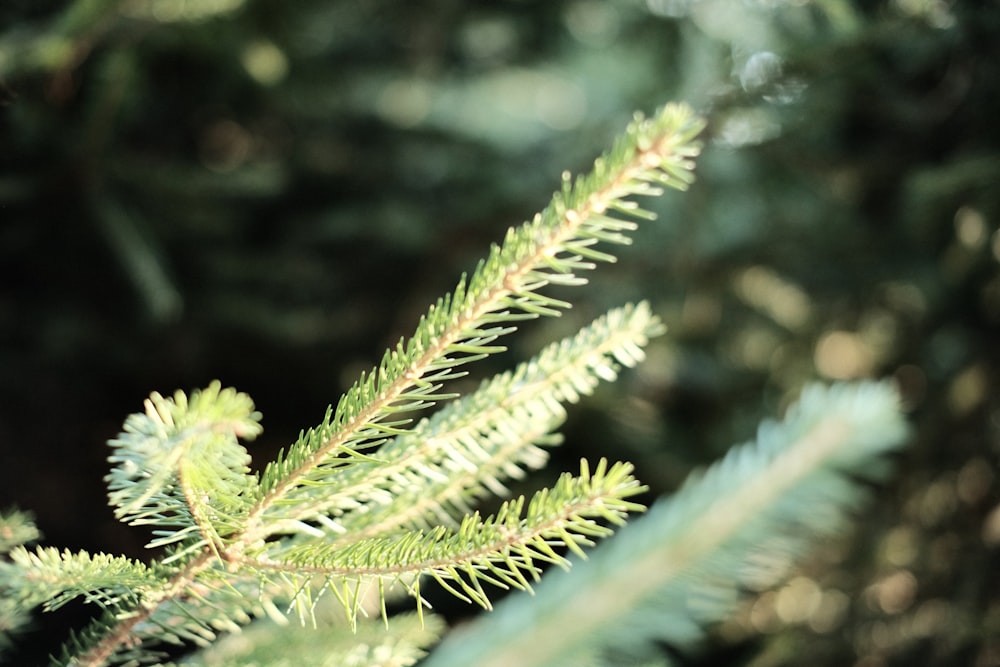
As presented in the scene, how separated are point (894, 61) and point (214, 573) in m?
1.20

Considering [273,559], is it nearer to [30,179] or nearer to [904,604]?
[30,179]

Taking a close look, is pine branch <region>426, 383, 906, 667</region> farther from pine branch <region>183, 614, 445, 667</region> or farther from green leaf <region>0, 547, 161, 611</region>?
green leaf <region>0, 547, 161, 611</region>

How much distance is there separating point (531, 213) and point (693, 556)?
3.27ft

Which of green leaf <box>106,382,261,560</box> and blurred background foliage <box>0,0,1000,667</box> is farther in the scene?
blurred background foliage <box>0,0,1000,667</box>

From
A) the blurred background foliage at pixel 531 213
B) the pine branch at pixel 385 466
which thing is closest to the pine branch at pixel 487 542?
the pine branch at pixel 385 466

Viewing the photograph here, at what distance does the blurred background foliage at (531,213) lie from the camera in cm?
97

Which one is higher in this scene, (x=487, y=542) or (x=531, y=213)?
(x=531, y=213)

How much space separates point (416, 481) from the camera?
0.39m

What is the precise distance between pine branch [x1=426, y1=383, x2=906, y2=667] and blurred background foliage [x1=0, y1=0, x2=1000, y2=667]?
0.52 meters

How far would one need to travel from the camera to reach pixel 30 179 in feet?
3.12

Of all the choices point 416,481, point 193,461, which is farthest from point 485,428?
point 193,461

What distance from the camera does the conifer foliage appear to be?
33 centimetres

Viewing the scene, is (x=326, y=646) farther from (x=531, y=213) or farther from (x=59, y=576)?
(x=531, y=213)

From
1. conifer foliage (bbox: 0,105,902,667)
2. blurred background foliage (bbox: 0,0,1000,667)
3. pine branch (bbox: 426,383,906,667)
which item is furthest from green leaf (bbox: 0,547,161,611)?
blurred background foliage (bbox: 0,0,1000,667)
